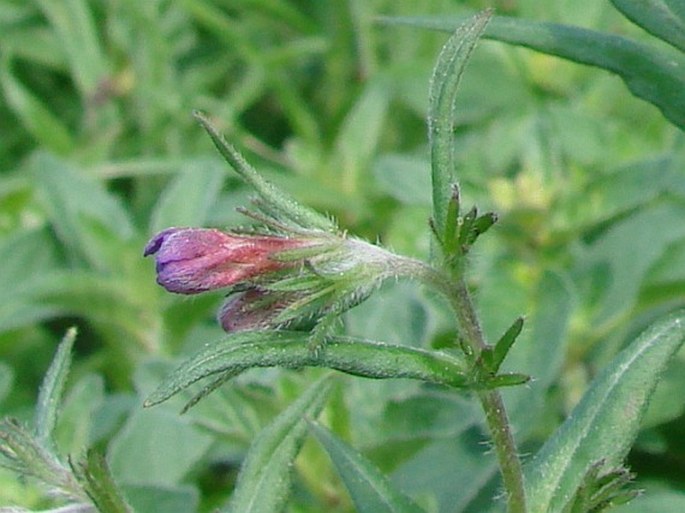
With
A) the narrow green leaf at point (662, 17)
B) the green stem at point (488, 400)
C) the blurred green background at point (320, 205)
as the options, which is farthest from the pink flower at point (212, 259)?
the blurred green background at point (320, 205)

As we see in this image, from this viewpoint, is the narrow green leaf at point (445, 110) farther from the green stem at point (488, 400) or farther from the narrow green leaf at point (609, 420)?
the narrow green leaf at point (609, 420)

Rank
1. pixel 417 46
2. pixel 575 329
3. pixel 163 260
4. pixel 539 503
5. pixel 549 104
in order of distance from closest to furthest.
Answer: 1. pixel 163 260
2. pixel 539 503
3. pixel 575 329
4. pixel 549 104
5. pixel 417 46

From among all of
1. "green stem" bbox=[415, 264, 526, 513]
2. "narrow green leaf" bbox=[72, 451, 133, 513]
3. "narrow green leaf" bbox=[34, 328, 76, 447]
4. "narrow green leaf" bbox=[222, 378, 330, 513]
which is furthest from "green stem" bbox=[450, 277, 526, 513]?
"narrow green leaf" bbox=[34, 328, 76, 447]

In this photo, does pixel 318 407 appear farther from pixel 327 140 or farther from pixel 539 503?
pixel 327 140

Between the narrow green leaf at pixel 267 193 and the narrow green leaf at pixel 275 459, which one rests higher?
the narrow green leaf at pixel 267 193

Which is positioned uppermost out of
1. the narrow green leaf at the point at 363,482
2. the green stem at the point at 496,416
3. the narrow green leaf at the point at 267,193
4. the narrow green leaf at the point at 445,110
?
the narrow green leaf at the point at 445,110

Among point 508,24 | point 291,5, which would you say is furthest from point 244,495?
point 291,5

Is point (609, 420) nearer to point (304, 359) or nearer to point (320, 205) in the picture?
point (304, 359)
